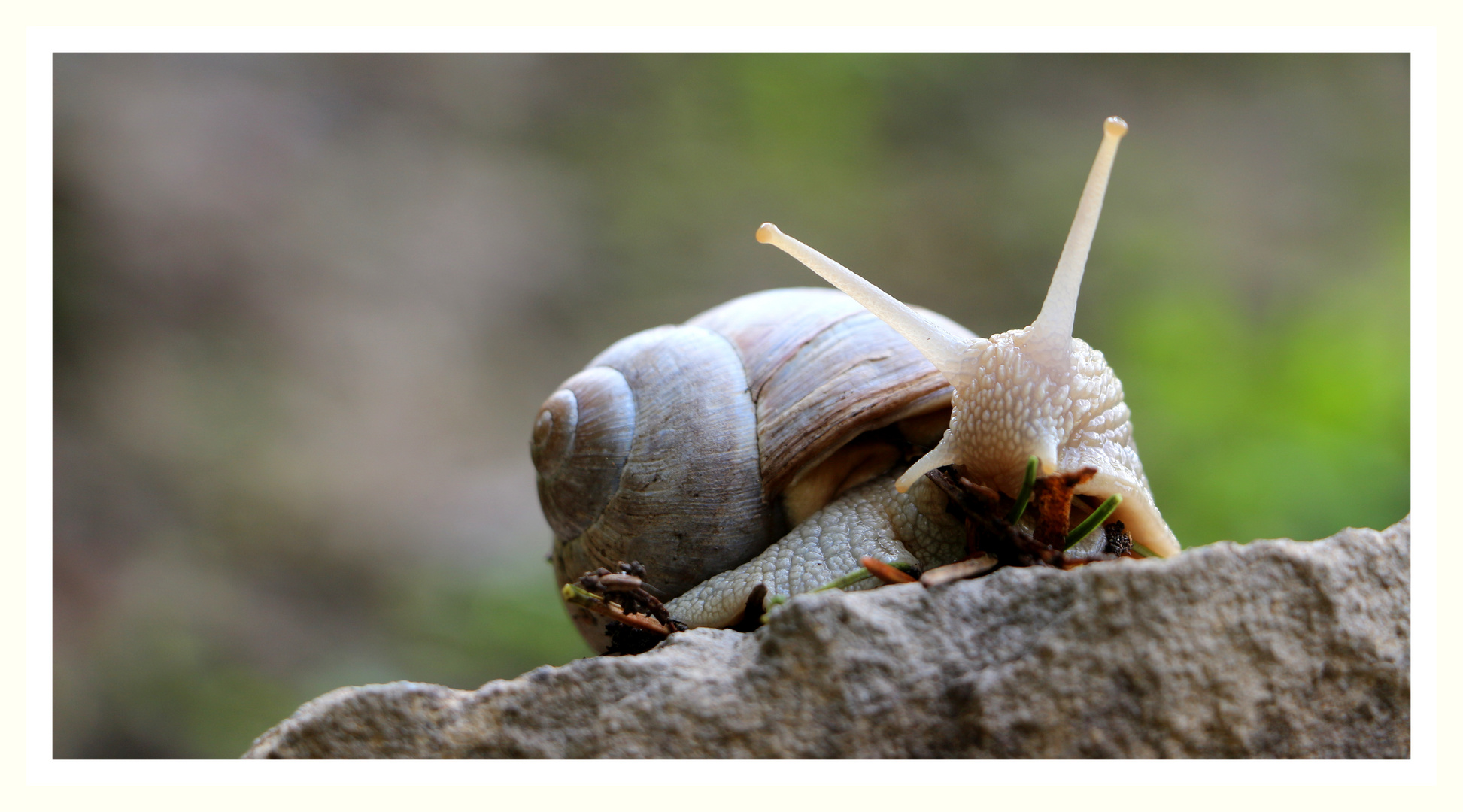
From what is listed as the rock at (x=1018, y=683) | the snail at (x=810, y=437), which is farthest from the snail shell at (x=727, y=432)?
the rock at (x=1018, y=683)

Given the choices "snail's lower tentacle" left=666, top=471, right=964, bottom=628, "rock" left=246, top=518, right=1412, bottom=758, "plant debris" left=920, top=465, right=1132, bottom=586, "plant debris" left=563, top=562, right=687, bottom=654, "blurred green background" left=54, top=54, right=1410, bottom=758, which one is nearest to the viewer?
"rock" left=246, top=518, right=1412, bottom=758

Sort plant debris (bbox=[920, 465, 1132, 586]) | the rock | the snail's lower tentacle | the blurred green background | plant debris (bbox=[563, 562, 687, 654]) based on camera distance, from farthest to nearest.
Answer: the blurred green background < the snail's lower tentacle < plant debris (bbox=[563, 562, 687, 654]) < plant debris (bbox=[920, 465, 1132, 586]) < the rock

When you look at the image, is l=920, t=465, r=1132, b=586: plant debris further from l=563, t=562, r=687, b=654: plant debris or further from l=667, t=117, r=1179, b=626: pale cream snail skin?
l=563, t=562, r=687, b=654: plant debris

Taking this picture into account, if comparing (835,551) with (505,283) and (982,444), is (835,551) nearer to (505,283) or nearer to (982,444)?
(982,444)

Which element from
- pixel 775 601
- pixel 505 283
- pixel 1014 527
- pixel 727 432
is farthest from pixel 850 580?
pixel 505 283

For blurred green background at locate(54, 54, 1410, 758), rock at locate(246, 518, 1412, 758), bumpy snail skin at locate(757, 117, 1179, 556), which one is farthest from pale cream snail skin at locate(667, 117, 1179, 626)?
blurred green background at locate(54, 54, 1410, 758)

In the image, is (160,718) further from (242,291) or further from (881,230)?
(881,230)
